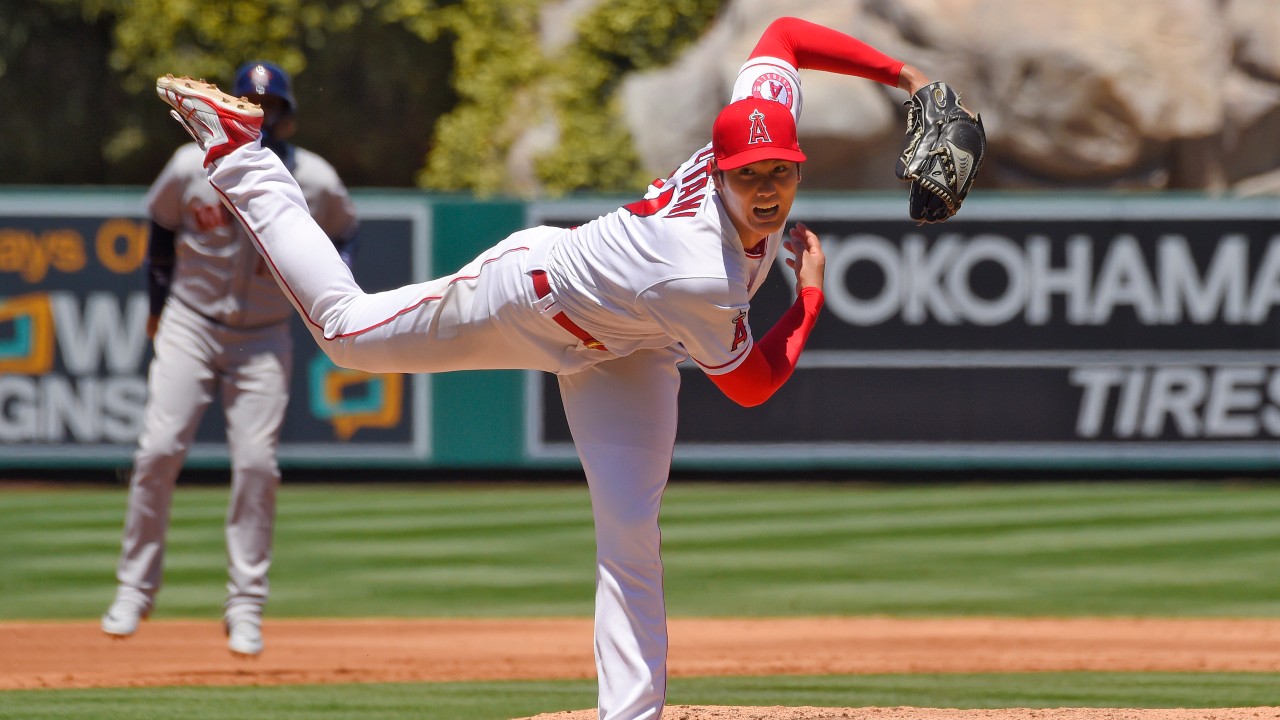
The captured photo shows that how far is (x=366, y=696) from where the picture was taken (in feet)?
19.4

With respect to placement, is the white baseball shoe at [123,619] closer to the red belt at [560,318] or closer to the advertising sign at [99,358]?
the red belt at [560,318]

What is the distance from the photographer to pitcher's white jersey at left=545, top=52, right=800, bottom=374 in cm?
396

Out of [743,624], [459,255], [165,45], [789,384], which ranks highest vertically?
[165,45]

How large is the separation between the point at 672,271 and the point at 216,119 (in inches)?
61.6

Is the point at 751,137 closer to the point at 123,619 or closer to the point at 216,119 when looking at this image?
the point at 216,119

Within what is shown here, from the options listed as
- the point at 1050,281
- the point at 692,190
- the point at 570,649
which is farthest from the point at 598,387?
the point at 1050,281

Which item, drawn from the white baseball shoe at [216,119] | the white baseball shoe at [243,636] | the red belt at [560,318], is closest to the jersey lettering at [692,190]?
the red belt at [560,318]

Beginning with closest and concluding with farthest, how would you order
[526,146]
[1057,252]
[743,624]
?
[743,624] < [1057,252] < [526,146]

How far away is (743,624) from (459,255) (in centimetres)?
507

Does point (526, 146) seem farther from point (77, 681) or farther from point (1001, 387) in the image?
point (77, 681)

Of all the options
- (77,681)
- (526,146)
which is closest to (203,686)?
(77,681)

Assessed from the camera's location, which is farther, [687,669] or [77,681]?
[687,669]

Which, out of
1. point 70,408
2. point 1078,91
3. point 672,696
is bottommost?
point 672,696

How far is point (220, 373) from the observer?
20.9ft
